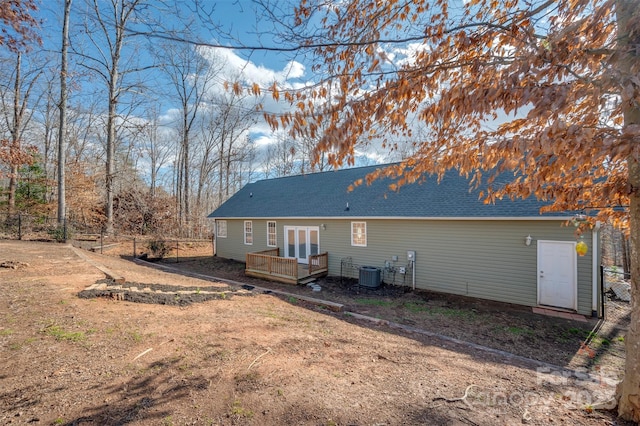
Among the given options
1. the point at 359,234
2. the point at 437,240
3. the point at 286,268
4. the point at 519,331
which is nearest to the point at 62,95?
the point at 286,268

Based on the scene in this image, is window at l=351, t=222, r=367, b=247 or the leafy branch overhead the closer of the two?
the leafy branch overhead

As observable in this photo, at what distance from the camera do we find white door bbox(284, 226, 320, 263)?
1287 centimetres

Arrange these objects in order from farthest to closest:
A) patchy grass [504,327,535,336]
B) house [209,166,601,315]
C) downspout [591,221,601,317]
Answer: house [209,166,601,315] → downspout [591,221,601,317] → patchy grass [504,327,535,336]

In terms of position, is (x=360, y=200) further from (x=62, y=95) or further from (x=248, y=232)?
(x=62, y=95)

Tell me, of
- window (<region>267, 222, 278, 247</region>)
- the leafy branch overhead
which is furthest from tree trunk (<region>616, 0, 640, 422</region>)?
window (<region>267, 222, 278, 247</region>)

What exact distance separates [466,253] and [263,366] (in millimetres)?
7885

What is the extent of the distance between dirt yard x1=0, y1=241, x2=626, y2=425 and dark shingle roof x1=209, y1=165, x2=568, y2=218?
3.18 meters

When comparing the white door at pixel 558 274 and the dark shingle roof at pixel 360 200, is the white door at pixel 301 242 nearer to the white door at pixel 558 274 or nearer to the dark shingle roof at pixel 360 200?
the dark shingle roof at pixel 360 200

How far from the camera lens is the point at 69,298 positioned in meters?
5.23

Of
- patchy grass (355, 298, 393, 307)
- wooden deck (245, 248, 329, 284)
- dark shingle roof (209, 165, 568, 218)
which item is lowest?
patchy grass (355, 298, 393, 307)

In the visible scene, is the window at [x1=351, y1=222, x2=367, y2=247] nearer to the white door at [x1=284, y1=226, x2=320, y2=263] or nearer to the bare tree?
the white door at [x1=284, y1=226, x2=320, y2=263]

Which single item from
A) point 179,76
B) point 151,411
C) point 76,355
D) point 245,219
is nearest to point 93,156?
point 179,76

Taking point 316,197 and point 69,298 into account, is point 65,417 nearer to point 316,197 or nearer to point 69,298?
point 69,298

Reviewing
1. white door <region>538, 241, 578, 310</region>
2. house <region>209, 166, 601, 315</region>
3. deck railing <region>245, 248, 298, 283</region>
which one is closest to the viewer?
white door <region>538, 241, 578, 310</region>
